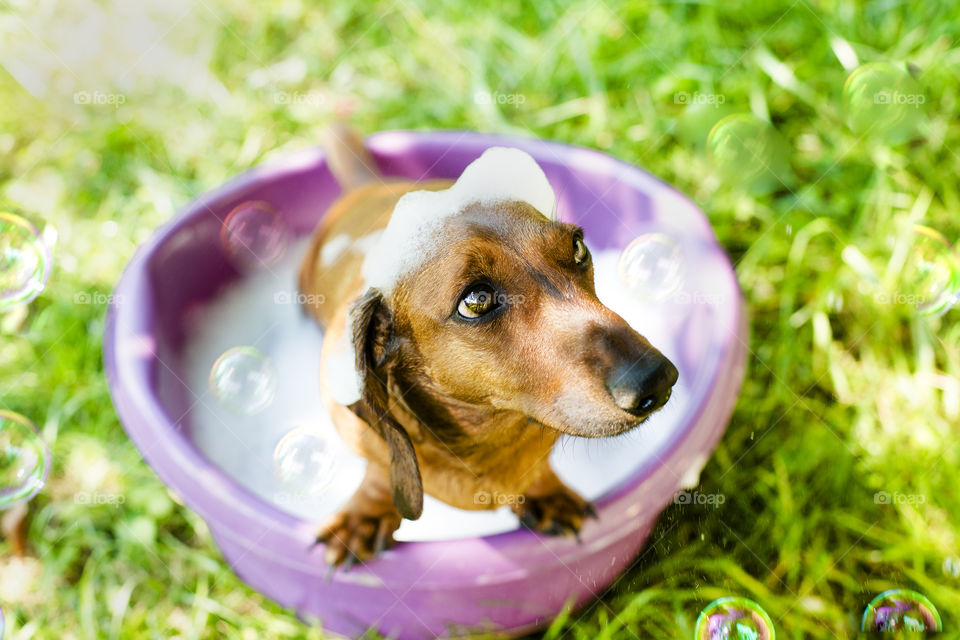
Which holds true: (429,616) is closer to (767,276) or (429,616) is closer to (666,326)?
(666,326)

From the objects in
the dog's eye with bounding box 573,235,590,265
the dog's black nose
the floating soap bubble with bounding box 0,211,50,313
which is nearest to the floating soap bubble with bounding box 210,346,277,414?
the floating soap bubble with bounding box 0,211,50,313

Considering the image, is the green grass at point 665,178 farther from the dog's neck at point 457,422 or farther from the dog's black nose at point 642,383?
the dog's black nose at point 642,383

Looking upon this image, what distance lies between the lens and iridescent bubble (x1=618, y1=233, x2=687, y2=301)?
1.85 m

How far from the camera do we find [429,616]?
212 centimetres

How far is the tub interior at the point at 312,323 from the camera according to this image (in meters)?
2.22

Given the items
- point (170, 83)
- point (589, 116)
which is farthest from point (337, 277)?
point (170, 83)

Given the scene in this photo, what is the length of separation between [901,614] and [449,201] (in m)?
1.67

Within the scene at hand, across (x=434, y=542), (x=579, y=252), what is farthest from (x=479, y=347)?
(x=434, y=542)

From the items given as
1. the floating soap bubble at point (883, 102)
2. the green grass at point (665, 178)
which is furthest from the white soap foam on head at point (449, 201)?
the floating soap bubble at point (883, 102)

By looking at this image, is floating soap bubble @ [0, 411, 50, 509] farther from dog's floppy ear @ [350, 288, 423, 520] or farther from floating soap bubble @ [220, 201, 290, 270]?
dog's floppy ear @ [350, 288, 423, 520]

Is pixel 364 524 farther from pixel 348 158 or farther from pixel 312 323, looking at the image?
pixel 348 158

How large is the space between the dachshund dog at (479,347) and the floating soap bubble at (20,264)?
3.56 feet

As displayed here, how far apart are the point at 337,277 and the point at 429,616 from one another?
938 mm

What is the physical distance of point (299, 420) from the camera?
8.17 ft
